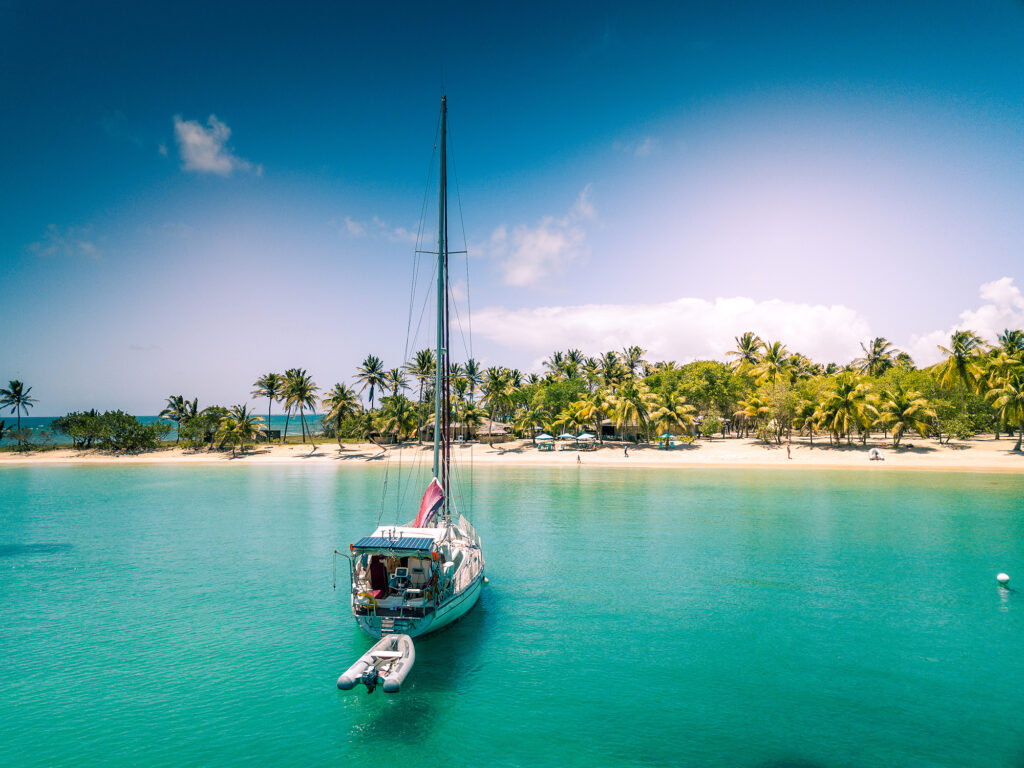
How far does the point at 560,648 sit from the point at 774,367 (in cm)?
7570

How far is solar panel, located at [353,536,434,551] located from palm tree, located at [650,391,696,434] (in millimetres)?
63443

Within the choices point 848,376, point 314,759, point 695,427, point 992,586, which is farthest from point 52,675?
point 695,427

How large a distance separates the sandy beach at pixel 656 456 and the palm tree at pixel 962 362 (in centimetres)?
795

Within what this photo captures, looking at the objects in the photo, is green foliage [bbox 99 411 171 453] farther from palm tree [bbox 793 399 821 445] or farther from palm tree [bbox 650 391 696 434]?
palm tree [bbox 793 399 821 445]

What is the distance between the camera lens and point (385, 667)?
1439cm

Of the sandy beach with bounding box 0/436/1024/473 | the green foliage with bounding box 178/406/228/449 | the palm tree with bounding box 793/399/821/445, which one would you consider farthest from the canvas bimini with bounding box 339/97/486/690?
the green foliage with bounding box 178/406/228/449

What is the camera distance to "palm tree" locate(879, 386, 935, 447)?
209 feet

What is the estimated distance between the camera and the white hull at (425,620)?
16344 mm

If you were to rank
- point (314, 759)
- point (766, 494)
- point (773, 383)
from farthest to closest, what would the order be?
point (773, 383) → point (766, 494) → point (314, 759)

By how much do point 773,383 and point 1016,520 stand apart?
4424 cm

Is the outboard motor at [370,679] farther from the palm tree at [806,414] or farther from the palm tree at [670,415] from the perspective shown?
the palm tree at [806,414]

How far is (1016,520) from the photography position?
1309 inches

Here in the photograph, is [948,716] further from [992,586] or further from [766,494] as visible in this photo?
[766,494]

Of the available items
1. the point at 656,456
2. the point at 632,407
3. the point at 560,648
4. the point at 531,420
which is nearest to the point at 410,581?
the point at 560,648
